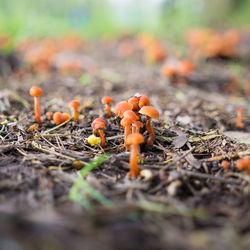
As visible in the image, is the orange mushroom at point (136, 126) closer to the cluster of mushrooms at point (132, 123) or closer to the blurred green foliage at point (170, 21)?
the cluster of mushrooms at point (132, 123)

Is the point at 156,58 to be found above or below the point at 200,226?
above

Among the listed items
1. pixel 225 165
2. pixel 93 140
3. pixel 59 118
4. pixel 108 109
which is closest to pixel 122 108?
pixel 93 140

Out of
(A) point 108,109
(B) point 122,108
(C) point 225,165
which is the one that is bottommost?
(C) point 225,165

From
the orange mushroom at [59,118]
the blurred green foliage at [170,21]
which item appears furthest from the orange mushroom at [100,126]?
the blurred green foliage at [170,21]

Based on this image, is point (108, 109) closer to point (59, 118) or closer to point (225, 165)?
point (59, 118)

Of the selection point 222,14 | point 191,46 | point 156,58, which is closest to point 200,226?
point 156,58

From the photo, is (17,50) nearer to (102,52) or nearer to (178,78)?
(102,52)

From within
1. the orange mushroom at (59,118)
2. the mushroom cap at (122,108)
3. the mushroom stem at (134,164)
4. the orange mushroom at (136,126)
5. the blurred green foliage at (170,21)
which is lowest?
the mushroom stem at (134,164)

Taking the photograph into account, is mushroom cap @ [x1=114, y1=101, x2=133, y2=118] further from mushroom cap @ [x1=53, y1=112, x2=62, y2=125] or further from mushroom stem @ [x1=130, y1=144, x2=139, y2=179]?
mushroom cap @ [x1=53, y1=112, x2=62, y2=125]
